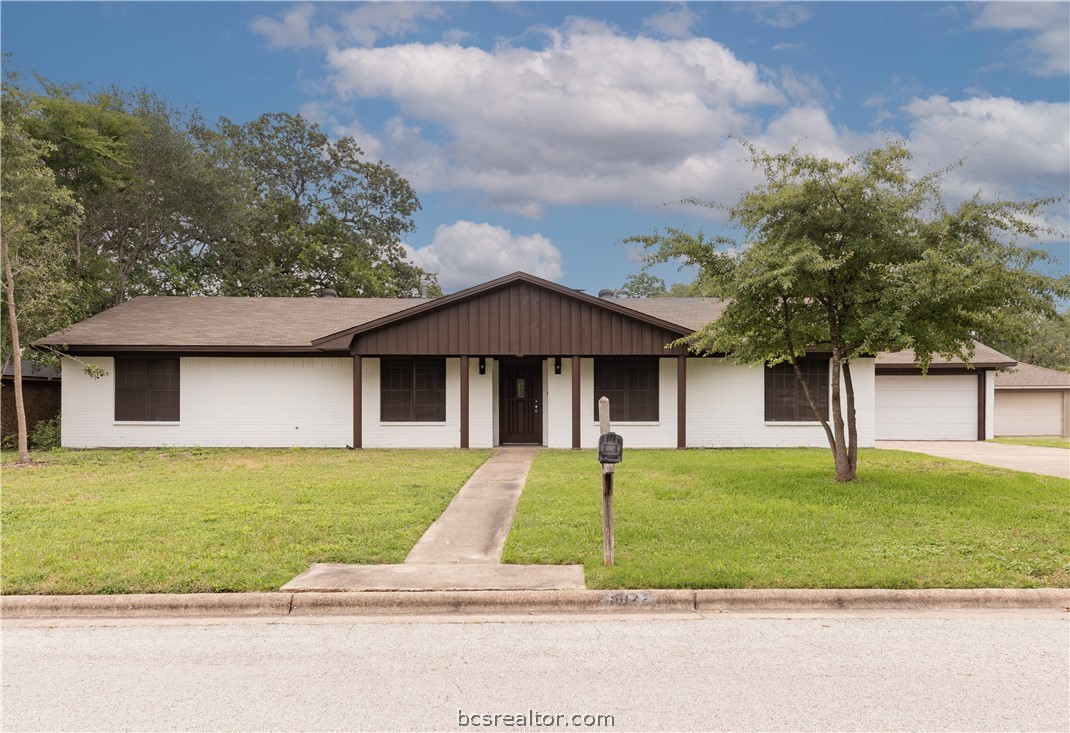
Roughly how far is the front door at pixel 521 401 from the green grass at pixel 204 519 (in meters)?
4.47

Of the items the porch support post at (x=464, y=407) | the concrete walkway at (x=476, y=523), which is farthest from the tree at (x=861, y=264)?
the porch support post at (x=464, y=407)

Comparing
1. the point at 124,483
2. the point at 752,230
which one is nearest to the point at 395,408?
the point at 124,483

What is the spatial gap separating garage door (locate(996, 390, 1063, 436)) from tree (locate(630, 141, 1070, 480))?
668 inches

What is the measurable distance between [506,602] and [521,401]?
1329cm

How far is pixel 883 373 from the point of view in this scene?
67.8ft

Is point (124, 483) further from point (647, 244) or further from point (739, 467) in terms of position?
point (739, 467)

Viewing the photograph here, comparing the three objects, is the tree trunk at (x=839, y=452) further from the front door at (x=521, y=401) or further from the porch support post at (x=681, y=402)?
the front door at (x=521, y=401)

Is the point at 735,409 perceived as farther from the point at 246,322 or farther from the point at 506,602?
the point at 506,602

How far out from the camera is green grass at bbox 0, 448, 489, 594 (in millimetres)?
5859

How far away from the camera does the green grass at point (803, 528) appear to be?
5.79 metres

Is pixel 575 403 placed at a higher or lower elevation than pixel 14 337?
lower

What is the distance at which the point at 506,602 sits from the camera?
5.38 metres

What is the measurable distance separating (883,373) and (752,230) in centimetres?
1216

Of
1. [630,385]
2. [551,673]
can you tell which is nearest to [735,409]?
[630,385]
